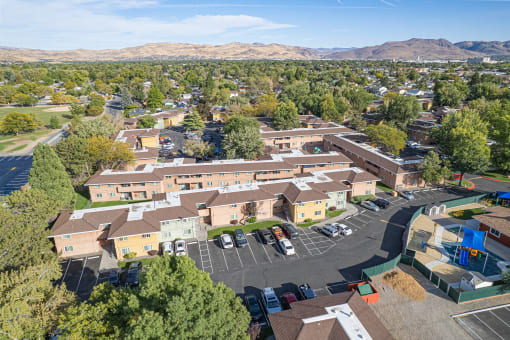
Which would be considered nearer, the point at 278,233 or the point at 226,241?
the point at 226,241

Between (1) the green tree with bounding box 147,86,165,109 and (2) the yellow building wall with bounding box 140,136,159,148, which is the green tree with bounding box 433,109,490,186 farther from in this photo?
(1) the green tree with bounding box 147,86,165,109

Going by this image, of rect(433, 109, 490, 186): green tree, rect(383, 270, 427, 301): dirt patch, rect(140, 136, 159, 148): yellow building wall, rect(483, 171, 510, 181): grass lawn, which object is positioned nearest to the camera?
rect(383, 270, 427, 301): dirt patch

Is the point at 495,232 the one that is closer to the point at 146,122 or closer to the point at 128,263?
the point at 128,263

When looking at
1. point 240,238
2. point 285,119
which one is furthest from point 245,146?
point 285,119

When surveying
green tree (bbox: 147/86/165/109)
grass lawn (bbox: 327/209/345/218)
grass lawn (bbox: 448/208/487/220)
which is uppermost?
green tree (bbox: 147/86/165/109)

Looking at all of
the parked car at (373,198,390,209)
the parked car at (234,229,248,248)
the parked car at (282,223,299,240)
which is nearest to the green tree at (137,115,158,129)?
the parked car at (234,229,248,248)

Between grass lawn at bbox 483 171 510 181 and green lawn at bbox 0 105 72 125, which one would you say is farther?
green lawn at bbox 0 105 72 125

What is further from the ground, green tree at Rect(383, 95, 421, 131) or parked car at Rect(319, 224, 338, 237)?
green tree at Rect(383, 95, 421, 131)

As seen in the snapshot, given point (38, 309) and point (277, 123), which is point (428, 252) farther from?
point (277, 123)
